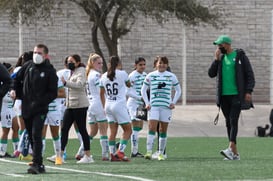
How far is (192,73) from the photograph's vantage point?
3681 centimetres

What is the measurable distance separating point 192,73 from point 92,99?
18352 millimetres

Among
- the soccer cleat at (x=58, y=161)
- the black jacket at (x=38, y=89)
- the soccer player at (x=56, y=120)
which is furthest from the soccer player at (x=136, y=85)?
the black jacket at (x=38, y=89)

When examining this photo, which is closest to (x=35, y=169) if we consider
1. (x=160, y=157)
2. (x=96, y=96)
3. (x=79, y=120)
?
(x=79, y=120)

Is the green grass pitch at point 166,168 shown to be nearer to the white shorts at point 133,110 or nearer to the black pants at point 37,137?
the black pants at point 37,137

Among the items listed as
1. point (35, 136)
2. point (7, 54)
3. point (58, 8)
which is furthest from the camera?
point (7, 54)

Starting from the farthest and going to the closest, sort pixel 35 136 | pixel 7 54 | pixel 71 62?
1. pixel 7 54
2. pixel 71 62
3. pixel 35 136

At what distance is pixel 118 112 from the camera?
18.3 m

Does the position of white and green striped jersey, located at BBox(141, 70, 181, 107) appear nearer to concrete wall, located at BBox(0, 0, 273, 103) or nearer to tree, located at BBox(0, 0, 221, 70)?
tree, located at BBox(0, 0, 221, 70)

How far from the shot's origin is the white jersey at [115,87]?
60.0 ft

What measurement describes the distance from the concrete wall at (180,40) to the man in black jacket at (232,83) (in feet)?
58.3

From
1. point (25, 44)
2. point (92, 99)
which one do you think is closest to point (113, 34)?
point (25, 44)

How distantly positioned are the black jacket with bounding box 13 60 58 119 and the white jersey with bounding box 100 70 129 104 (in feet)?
9.55

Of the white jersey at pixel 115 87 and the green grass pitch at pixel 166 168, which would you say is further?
the white jersey at pixel 115 87

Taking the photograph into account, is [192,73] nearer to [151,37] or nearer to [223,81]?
[151,37]
